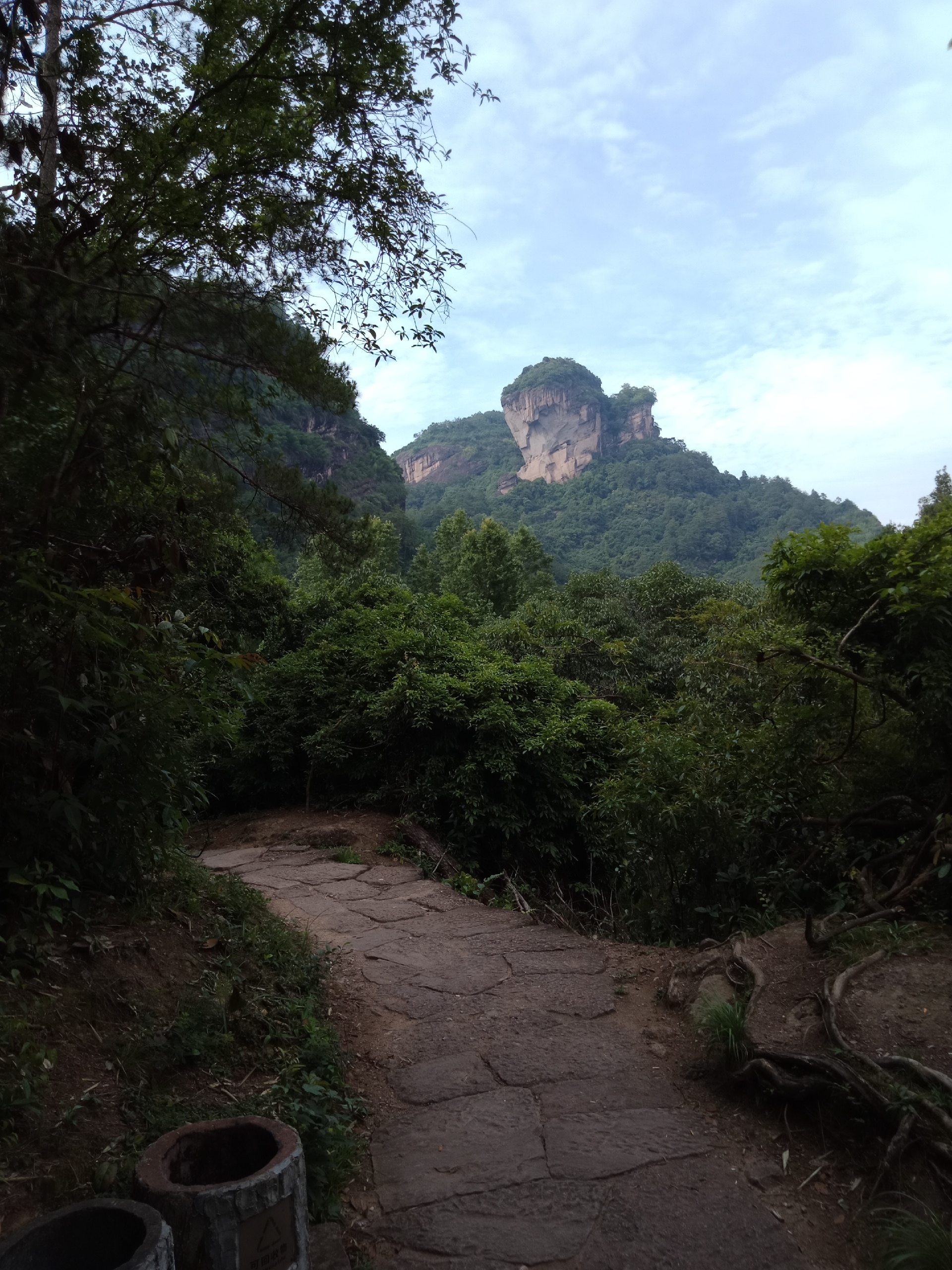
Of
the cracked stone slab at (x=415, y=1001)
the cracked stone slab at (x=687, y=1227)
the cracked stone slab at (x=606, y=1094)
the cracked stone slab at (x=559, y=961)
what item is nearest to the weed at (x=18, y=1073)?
the cracked stone slab at (x=687, y=1227)

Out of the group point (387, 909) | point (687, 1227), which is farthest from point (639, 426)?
point (687, 1227)

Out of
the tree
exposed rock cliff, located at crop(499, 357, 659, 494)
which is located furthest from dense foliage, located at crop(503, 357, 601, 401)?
the tree

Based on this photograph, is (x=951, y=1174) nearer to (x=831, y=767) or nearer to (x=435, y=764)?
(x=831, y=767)

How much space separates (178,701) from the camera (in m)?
3.25

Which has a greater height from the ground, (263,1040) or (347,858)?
(263,1040)

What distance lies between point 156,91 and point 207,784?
7310 millimetres

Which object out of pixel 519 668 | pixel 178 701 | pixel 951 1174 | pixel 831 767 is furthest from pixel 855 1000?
pixel 519 668

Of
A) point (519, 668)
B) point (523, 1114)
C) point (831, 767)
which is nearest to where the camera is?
point (523, 1114)

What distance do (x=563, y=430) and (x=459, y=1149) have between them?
381 feet

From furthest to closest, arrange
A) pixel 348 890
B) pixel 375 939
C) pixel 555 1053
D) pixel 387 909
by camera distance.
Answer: pixel 348 890
pixel 387 909
pixel 375 939
pixel 555 1053

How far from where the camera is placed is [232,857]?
7.49 metres

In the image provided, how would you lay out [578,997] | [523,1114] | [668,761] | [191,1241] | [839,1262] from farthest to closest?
[668,761]
[578,997]
[523,1114]
[839,1262]
[191,1241]

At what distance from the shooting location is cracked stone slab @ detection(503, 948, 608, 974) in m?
4.59

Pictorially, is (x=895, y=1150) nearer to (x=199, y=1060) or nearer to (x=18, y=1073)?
(x=199, y=1060)
